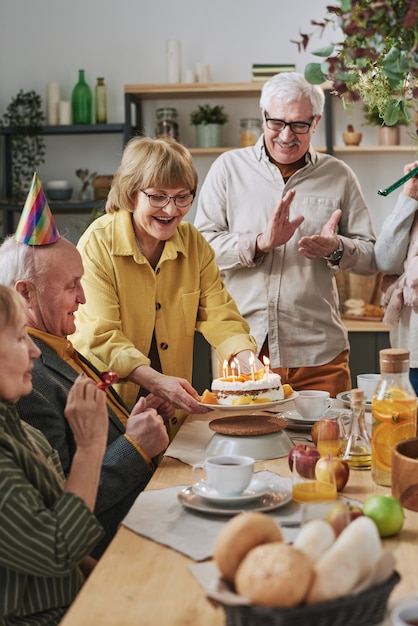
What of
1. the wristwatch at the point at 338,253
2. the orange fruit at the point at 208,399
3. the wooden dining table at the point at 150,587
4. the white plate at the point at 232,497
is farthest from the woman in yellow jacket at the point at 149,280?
the wooden dining table at the point at 150,587

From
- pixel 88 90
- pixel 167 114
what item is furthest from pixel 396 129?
pixel 88 90

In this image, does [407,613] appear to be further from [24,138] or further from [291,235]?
[24,138]

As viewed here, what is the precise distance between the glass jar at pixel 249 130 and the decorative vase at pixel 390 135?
0.76 m

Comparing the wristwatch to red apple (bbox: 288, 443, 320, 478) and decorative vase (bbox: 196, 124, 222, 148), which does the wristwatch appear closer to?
red apple (bbox: 288, 443, 320, 478)

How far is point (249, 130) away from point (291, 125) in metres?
2.43

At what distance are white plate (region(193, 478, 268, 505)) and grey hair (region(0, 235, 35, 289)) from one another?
2.19 ft

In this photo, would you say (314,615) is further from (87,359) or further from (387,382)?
(87,359)

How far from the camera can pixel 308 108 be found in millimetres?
3137

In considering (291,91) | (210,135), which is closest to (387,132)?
(210,135)

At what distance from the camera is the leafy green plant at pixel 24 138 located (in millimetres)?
5574

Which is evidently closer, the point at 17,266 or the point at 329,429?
A: the point at 329,429

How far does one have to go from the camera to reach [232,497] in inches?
62.8

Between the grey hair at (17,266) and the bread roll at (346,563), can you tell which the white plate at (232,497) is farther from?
the grey hair at (17,266)

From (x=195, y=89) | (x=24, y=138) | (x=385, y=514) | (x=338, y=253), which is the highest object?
(x=195, y=89)
